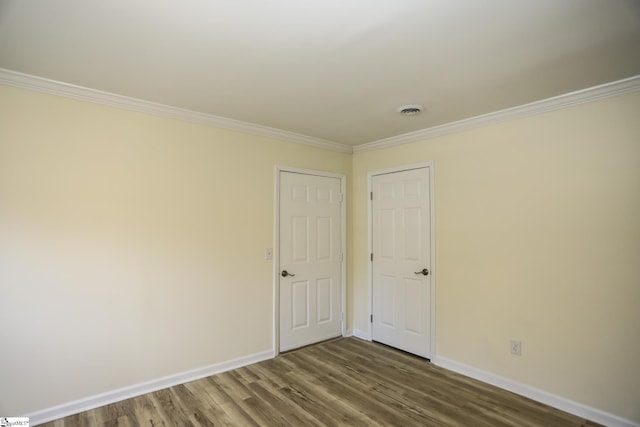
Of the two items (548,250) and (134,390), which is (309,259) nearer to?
(134,390)

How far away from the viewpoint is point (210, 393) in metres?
2.84

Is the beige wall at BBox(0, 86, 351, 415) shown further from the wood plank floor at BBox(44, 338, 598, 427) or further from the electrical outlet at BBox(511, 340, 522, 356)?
the electrical outlet at BBox(511, 340, 522, 356)

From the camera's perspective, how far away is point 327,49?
1981mm

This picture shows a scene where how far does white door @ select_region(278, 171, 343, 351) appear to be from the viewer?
3801 millimetres

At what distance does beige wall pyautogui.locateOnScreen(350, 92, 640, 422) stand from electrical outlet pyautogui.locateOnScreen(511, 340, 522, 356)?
41 millimetres

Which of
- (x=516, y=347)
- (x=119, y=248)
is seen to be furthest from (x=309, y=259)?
(x=516, y=347)

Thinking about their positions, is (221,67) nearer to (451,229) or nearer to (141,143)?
(141,143)

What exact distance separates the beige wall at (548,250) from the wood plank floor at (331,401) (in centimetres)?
33

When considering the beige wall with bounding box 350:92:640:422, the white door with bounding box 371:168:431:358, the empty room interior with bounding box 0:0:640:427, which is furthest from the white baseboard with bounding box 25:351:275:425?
the beige wall with bounding box 350:92:640:422

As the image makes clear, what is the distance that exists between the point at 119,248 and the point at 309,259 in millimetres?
1997

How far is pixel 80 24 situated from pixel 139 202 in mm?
1439

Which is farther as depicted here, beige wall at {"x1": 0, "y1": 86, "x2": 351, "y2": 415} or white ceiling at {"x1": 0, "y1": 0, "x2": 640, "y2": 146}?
beige wall at {"x1": 0, "y1": 86, "x2": 351, "y2": 415}

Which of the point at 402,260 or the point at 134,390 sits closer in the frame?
the point at 134,390

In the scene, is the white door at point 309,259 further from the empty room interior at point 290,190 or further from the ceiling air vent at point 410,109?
the ceiling air vent at point 410,109
